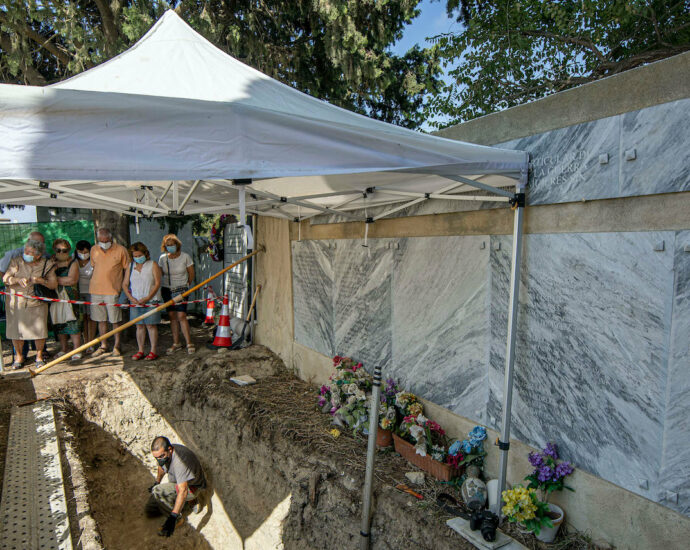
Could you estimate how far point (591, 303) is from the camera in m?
2.75

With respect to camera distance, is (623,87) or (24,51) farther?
(24,51)

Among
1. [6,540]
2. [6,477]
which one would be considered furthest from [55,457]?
[6,540]

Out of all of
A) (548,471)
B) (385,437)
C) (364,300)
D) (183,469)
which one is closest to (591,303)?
(548,471)

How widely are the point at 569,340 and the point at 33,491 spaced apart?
410cm

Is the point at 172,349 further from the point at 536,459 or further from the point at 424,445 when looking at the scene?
the point at 536,459

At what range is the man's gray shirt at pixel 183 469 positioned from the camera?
5188 mm

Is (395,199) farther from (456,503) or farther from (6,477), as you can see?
(6,477)

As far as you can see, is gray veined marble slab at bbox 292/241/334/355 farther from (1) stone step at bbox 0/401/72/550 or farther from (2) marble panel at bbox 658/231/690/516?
(2) marble panel at bbox 658/231/690/516

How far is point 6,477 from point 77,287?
167 inches

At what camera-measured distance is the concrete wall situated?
2.38 m

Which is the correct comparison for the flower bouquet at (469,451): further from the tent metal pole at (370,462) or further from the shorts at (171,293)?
the shorts at (171,293)

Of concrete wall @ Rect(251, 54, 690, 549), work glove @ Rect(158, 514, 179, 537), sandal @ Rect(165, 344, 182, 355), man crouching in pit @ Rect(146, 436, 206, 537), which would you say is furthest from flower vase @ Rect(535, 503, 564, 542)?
sandal @ Rect(165, 344, 182, 355)

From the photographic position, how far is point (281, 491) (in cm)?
461

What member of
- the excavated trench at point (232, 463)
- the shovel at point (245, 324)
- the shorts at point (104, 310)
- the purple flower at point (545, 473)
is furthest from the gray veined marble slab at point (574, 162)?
the shorts at point (104, 310)
